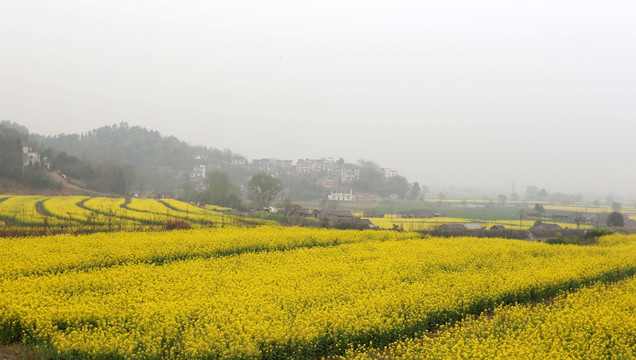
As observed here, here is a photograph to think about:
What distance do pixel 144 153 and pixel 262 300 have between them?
97.2 meters

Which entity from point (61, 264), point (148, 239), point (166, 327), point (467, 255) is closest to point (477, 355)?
point (166, 327)

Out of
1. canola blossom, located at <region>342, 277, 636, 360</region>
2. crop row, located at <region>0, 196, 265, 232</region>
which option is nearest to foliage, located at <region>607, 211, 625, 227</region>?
crop row, located at <region>0, 196, 265, 232</region>

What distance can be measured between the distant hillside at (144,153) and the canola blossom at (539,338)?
78906mm

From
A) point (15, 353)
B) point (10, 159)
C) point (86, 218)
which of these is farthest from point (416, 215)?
point (15, 353)

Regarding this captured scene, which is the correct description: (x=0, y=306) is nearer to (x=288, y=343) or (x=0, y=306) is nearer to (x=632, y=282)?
(x=288, y=343)

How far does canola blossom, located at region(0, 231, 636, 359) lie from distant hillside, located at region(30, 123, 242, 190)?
72743 millimetres

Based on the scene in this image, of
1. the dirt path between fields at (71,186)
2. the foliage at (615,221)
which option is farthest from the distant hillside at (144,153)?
the foliage at (615,221)

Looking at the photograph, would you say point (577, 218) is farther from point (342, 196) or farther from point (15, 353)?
point (15, 353)

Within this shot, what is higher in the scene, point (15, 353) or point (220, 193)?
point (220, 193)

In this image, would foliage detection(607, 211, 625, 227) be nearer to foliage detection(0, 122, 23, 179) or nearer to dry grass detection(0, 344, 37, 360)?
dry grass detection(0, 344, 37, 360)

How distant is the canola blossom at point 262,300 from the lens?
302 inches

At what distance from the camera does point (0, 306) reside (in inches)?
342

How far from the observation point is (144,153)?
98875 millimetres

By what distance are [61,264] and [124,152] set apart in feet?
302
